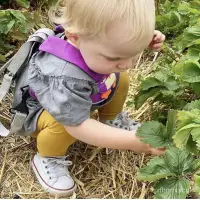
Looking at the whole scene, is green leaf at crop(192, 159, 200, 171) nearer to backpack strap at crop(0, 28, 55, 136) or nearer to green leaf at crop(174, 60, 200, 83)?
green leaf at crop(174, 60, 200, 83)

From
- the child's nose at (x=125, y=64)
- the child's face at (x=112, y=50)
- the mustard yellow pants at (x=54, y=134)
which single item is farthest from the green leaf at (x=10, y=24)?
the child's nose at (x=125, y=64)

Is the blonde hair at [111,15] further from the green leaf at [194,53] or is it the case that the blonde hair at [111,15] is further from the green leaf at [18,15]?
the green leaf at [18,15]

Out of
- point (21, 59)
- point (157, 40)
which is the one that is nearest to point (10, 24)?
point (21, 59)

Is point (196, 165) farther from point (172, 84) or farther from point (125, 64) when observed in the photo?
point (172, 84)

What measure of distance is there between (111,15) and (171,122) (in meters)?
0.43

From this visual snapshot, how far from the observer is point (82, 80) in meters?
1.97

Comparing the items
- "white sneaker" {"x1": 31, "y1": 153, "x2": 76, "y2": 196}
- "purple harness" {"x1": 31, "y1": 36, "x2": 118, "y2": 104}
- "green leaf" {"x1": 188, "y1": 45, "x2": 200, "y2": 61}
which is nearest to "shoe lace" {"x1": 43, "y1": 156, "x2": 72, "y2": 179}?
"white sneaker" {"x1": 31, "y1": 153, "x2": 76, "y2": 196}

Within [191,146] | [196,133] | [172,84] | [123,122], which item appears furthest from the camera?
[123,122]

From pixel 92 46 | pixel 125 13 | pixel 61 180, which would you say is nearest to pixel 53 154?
pixel 61 180

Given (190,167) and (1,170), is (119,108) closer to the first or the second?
(1,170)

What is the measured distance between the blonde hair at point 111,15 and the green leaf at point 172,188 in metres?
0.48

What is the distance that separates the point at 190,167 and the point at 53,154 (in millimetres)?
712

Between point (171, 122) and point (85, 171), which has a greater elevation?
point (171, 122)

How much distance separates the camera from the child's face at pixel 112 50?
1764mm
